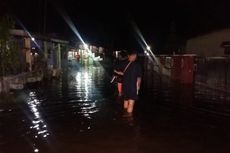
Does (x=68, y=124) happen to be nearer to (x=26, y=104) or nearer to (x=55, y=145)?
(x=55, y=145)

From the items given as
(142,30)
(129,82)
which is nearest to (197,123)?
(129,82)

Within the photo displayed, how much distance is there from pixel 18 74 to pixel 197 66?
10.4m

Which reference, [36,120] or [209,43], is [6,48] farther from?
[209,43]

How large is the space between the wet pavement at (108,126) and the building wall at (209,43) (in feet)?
39.7

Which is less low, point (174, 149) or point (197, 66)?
point (197, 66)

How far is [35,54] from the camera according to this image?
26.7 meters

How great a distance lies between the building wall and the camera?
27.8 m

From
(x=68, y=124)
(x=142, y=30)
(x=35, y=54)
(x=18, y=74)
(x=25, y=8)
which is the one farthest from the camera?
(x=142, y=30)

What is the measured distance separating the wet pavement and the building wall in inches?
476

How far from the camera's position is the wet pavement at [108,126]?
8109 millimetres

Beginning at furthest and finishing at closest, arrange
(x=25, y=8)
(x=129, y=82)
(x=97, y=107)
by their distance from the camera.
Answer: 1. (x=25, y=8)
2. (x=97, y=107)
3. (x=129, y=82)

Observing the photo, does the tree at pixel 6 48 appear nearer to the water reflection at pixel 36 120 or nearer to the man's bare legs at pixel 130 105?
the water reflection at pixel 36 120

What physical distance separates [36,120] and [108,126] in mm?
2266

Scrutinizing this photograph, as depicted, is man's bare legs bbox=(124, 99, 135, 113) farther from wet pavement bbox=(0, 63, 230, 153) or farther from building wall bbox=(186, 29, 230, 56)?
building wall bbox=(186, 29, 230, 56)
